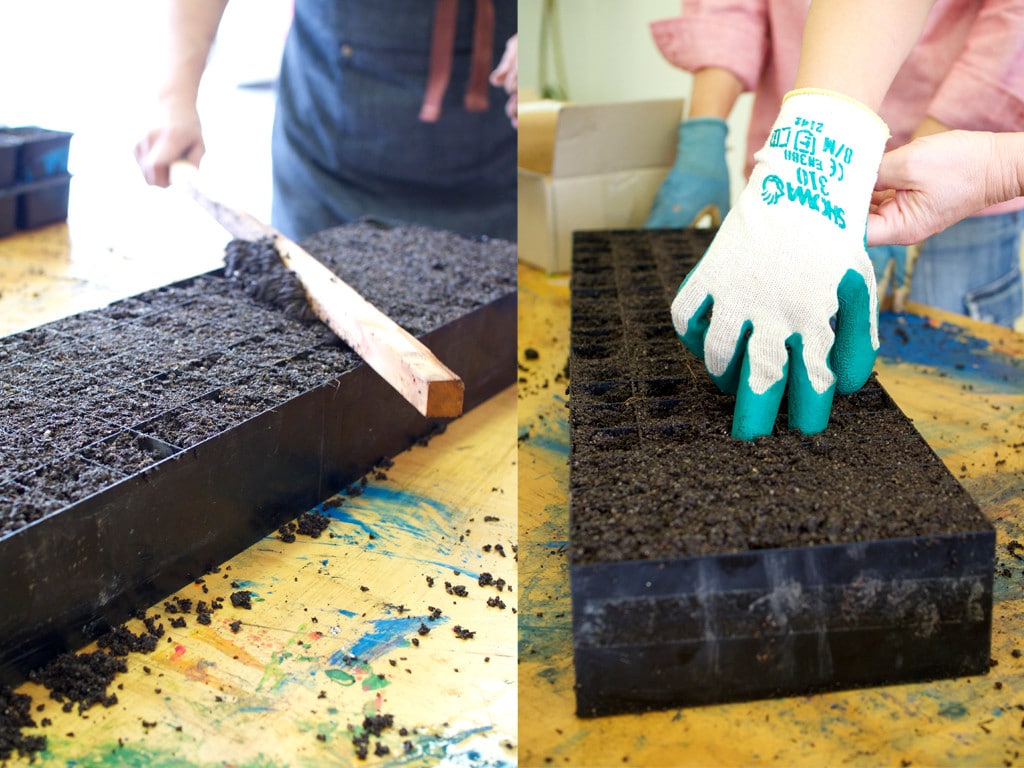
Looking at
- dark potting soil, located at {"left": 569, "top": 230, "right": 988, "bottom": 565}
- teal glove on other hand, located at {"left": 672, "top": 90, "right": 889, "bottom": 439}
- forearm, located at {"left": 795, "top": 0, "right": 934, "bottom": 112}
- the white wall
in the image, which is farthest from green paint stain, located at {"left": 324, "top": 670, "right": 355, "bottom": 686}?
the white wall

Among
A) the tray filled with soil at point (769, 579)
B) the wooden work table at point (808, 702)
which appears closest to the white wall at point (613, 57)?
the wooden work table at point (808, 702)

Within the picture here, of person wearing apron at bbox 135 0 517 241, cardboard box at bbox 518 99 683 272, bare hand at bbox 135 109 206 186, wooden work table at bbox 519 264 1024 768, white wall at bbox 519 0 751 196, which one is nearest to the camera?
wooden work table at bbox 519 264 1024 768

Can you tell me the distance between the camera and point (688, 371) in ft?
3.88

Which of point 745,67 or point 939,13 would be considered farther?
point 745,67

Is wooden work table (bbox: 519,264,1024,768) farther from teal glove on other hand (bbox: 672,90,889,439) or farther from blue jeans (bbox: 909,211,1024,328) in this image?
blue jeans (bbox: 909,211,1024,328)

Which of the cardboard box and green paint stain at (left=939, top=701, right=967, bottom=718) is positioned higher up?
the cardboard box

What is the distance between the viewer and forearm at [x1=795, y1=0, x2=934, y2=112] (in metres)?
Result: 1.06

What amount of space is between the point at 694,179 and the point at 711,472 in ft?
3.75

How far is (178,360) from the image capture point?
1.24 m

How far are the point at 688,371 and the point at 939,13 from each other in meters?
0.94

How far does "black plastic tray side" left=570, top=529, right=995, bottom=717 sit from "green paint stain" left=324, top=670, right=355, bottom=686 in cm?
23

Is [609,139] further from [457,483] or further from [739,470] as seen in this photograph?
[739,470]

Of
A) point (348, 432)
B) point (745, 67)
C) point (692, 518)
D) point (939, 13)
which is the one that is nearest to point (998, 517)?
point (692, 518)

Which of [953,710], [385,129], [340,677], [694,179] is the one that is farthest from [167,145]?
[953,710]
